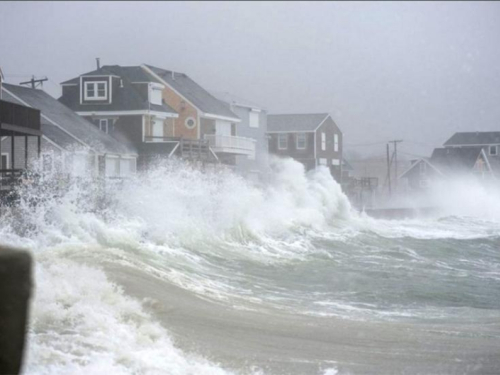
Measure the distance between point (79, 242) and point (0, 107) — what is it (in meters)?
9.51

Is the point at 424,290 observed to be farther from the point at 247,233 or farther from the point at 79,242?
the point at 247,233

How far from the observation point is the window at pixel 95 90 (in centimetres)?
3991

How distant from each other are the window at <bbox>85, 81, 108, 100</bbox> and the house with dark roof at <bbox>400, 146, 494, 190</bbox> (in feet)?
89.2

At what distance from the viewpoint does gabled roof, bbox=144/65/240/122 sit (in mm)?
44969

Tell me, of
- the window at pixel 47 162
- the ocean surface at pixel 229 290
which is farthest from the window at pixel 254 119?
the ocean surface at pixel 229 290

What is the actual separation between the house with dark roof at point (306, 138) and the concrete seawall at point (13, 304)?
55059mm

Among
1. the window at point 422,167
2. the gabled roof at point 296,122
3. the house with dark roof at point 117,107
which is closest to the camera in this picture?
the house with dark roof at point 117,107

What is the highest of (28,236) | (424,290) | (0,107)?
(0,107)

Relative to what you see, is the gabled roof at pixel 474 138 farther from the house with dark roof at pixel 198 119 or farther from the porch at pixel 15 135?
the porch at pixel 15 135

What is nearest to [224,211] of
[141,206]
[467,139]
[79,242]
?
[141,206]

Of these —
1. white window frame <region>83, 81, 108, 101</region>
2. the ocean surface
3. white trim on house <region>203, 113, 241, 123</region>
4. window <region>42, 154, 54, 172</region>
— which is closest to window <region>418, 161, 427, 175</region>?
white trim on house <region>203, 113, 241, 123</region>

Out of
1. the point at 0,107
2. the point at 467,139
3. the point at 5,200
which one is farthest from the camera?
the point at 467,139

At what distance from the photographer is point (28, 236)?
46.8ft

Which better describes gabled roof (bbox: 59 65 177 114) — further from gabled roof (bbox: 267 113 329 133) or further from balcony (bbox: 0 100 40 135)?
gabled roof (bbox: 267 113 329 133)
